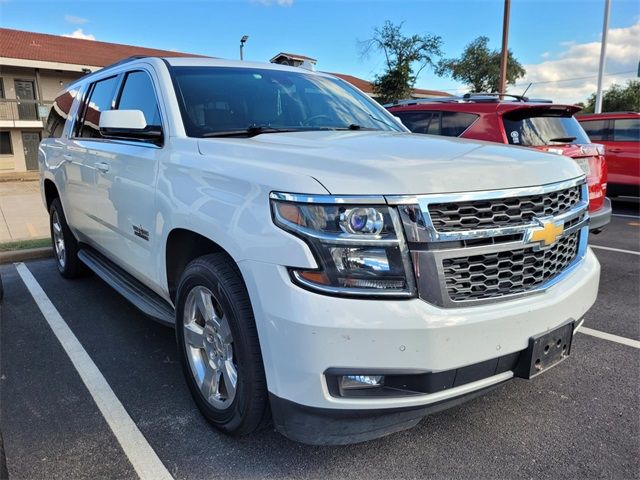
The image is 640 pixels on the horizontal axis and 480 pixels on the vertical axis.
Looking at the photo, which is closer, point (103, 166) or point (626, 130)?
point (103, 166)

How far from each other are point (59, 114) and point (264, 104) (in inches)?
127

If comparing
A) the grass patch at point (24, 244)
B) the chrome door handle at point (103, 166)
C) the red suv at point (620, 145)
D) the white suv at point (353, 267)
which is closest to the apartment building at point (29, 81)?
the grass patch at point (24, 244)

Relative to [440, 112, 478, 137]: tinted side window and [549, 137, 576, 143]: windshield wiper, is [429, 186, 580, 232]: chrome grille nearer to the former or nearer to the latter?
[549, 137, 576, 143]: windshield wiper

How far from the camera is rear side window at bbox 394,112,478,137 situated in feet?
20.2

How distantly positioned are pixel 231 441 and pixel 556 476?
1.52 m

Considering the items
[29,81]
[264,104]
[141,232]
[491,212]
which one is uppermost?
[29,81]

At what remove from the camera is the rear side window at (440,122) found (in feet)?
20.2

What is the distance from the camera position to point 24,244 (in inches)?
266

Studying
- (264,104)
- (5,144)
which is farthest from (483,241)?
(5,144)

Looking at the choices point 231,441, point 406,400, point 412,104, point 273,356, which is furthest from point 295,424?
point 412,104

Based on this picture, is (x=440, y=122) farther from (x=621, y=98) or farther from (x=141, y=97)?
(x=621, y=98)

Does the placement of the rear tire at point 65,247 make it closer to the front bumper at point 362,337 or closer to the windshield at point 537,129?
the front bumper at point 362,337

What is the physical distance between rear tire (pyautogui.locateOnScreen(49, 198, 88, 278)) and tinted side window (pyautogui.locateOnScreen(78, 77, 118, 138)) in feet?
3.61

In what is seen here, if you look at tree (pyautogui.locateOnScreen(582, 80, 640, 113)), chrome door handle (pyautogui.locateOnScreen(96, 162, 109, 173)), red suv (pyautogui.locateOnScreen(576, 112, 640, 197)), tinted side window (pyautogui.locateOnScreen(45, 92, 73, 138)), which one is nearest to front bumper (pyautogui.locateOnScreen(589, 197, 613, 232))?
chrome door handle (pyautogui.locateOnScreen(96, 162, 109, 173))
